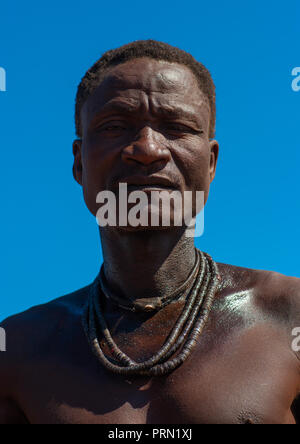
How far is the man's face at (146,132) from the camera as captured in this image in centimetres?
339

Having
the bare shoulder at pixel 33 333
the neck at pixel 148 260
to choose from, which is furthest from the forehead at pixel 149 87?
the bare shoulder at pixel 33 333

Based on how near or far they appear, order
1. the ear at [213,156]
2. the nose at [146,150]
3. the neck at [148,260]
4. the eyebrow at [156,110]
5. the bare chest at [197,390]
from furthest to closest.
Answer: the ear at [213,156] → the neck at [148,260] → the eyebrow at [156,110] → the nose at [146,150] → the bare chest at [197,390]

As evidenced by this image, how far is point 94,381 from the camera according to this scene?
3.32 meters

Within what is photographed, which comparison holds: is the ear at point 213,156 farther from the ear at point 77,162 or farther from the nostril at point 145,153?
the ear at point 77,162

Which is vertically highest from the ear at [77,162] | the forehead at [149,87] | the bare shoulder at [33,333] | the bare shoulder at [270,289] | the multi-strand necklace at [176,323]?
the forehead at [149,87]

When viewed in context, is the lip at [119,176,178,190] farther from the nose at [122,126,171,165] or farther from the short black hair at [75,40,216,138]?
the short black hair at [75,40,216,138]

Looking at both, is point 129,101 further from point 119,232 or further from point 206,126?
point 119,232

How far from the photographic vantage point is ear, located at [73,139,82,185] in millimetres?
4113

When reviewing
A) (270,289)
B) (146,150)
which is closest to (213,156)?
(146,150)

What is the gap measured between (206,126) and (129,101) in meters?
0.58

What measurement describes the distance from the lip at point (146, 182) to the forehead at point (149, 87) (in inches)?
18.6

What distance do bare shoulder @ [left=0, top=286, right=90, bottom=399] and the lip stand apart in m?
1.10
